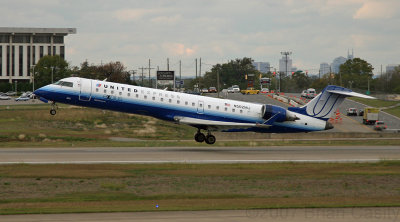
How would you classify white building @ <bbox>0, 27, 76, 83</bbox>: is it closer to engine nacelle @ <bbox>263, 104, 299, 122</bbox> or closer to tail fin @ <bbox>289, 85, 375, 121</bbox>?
engine nacelle @ <bbox>263, 104, 299, 122</bbox>

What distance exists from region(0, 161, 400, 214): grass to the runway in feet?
7.56

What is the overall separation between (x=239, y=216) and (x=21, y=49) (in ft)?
561

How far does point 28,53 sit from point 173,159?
15497 centimetres

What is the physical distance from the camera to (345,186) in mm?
25438

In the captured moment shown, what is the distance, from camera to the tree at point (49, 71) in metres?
145

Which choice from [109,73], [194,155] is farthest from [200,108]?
[109,73]

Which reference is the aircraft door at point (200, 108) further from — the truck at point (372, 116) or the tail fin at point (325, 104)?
the truck at point (372, 116)

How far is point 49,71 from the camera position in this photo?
146125 millimetres

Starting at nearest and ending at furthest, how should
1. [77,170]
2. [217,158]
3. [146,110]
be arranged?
[77,170], [217,158], [146,110]

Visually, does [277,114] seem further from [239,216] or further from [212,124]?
[239,216]

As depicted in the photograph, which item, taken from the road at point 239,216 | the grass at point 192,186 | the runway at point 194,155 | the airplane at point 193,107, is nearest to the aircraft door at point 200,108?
the airplane at point 193,107

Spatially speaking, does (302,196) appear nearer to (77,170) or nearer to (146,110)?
(77,170)

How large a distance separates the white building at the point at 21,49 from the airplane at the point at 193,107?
476 ft

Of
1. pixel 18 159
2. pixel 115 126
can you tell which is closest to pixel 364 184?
pixel 18 159
